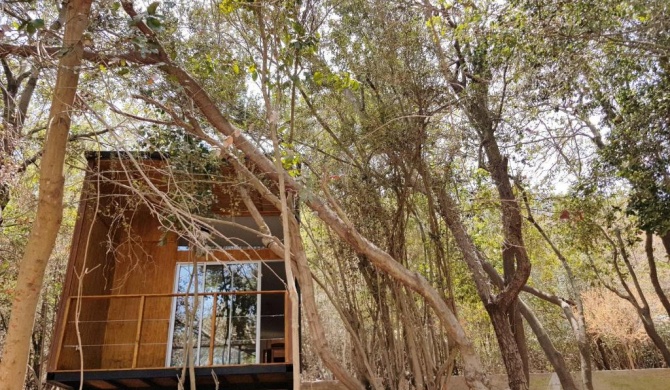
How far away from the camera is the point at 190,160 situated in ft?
18.2

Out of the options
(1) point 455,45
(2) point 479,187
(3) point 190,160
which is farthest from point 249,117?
(2) point 479,187

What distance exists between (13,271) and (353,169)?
620 cm

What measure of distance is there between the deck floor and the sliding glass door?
0.51 metres

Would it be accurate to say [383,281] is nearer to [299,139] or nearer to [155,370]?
[299,139]

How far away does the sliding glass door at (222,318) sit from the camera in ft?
23.7

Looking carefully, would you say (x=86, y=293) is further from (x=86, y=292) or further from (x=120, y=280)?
(x=120, y=280)

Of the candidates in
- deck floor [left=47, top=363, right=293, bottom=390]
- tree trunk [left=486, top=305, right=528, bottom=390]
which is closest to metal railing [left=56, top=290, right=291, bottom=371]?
deck floor [left=47, top=363, right=293, bottom=390]

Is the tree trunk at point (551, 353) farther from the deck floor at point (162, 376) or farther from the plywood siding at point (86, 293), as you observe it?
the plywood siding at point (86, 293)

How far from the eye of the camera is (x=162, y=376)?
19.8ft

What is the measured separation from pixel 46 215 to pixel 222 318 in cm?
520

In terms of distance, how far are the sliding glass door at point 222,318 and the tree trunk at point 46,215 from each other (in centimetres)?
428

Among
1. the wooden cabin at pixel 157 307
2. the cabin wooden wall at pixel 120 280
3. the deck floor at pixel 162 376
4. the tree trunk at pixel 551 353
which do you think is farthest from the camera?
the tree trunk at pixel 551 353

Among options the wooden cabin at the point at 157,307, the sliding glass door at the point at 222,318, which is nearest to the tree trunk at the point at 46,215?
the wooden cabin at the point at 157,307

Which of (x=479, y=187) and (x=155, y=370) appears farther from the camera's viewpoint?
(x=479, y=187)
